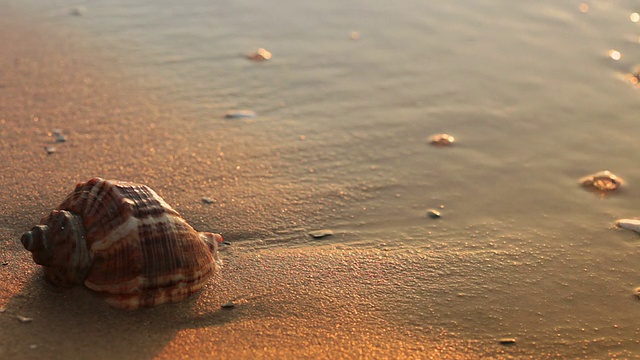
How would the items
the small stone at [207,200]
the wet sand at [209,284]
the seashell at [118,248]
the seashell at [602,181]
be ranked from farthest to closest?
the seashell at [602,181], the small stone at [207,200], the seashell at [118,248], the wet sand at [209,284]

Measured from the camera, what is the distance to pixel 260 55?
18.4 ft

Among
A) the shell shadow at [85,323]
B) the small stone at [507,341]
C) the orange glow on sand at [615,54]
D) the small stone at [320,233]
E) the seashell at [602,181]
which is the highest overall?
the orange glow on sand at [615,54]

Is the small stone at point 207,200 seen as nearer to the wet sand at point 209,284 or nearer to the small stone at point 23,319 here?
the wet sand at point 209,284

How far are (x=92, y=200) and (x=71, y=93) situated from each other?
2244mm

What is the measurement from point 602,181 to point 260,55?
2.73m

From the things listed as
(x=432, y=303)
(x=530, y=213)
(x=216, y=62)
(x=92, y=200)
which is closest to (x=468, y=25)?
(x=216, y=62)

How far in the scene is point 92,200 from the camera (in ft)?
9.61

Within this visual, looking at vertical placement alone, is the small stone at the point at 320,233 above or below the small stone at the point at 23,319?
above

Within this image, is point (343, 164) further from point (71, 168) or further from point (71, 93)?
point (71, 93)

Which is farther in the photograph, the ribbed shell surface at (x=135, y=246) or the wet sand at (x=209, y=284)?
the ribbed shell surface at (x=135, y=246)

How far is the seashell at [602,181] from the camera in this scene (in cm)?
400

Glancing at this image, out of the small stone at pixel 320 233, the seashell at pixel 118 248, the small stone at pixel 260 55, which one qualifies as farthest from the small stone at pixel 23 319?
the small stone at pixel 260 55

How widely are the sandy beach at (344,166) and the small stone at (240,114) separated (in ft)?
0.31

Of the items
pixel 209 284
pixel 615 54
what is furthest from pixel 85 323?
pixel 615 54
